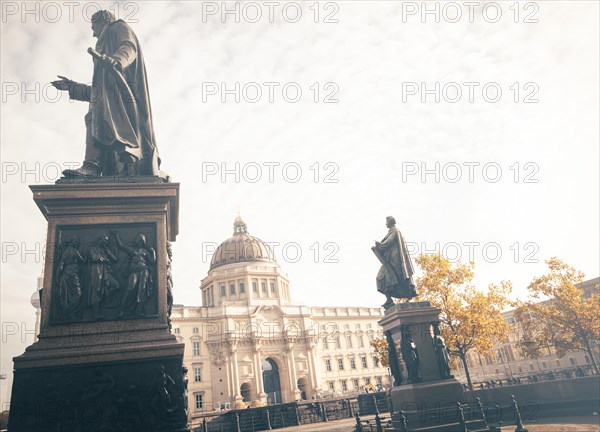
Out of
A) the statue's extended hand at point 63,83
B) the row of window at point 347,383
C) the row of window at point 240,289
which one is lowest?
the row of window at point 347,383

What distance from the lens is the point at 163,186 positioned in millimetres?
5316

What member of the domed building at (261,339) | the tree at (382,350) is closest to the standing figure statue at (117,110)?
the tree at (382,350)

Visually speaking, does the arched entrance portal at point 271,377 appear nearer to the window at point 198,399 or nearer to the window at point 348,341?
the window at point 198,399

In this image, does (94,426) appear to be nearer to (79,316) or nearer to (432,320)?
(79,316)

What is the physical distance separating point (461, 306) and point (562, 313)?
1038 cm

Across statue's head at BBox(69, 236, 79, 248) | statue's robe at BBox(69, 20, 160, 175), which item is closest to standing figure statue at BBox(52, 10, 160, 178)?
statue's robe at BBox(69, 20, 160, 175)

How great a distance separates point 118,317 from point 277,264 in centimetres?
7047

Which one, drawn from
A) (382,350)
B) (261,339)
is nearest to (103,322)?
(382,350)

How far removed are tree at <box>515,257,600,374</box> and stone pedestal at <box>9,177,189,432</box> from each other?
3293cm

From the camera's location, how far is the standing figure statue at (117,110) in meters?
5.68

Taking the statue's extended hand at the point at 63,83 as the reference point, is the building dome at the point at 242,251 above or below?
above

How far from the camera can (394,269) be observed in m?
12.2

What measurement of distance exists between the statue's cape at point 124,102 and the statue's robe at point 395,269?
319 inches

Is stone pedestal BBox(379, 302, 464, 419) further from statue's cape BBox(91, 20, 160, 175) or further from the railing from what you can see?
the railing
